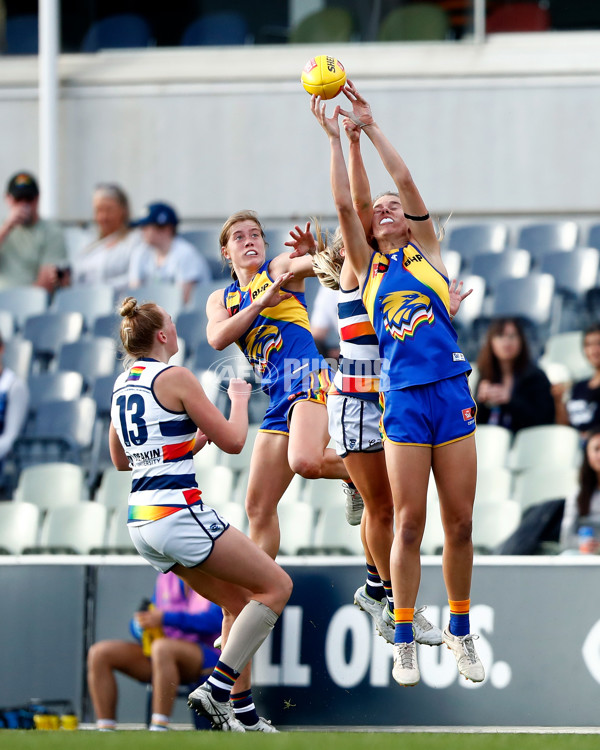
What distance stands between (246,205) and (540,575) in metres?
7.45

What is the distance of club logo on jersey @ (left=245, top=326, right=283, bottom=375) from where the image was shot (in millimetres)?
7105

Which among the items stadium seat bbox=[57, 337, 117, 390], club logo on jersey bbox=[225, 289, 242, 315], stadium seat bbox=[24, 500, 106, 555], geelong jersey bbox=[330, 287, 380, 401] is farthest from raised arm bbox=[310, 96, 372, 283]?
stadium seat bbox=[57, 337, 117, 390]

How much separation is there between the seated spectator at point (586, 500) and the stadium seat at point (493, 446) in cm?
107

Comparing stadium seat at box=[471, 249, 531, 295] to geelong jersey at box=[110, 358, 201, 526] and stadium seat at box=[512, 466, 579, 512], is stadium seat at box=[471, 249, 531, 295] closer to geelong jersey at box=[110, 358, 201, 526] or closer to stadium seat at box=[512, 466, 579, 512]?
stadium seat at box=[512, 466, 579, 512]

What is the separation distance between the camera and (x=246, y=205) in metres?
14.6

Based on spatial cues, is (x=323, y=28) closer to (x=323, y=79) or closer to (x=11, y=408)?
(x=11, y=408)

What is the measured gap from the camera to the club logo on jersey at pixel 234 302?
279 inches

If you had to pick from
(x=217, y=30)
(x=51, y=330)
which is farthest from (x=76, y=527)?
(x=217, y=30)

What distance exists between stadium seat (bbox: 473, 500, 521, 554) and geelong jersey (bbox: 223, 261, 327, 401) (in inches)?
91.7

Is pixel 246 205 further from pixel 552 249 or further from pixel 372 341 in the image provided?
pixel 372 341

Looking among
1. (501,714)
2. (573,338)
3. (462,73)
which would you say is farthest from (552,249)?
(501,714)

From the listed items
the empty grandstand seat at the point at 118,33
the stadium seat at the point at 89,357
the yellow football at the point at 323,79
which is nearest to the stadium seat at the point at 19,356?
the stadium seat at the point at 89,357

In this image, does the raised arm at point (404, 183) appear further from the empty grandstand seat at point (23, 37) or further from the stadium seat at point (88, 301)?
the empty grandstand seat at point (23, 37)

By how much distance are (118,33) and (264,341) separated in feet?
30.2
